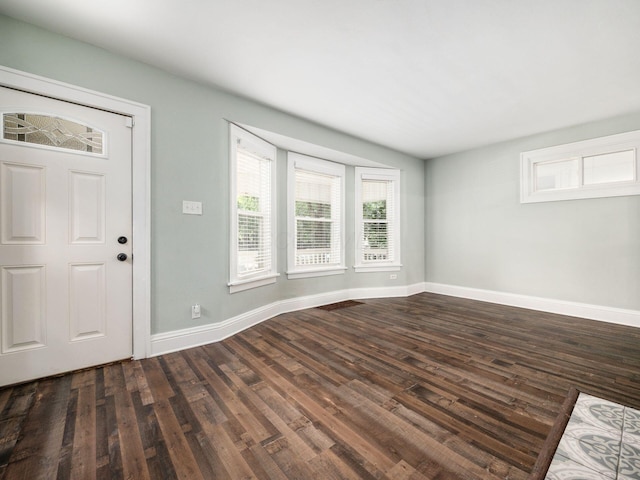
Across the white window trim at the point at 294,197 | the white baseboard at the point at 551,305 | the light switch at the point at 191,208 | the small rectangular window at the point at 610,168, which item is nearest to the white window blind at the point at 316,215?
the white window trim at the point at 294,197

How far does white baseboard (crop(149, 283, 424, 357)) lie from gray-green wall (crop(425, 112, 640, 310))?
46.2 inches

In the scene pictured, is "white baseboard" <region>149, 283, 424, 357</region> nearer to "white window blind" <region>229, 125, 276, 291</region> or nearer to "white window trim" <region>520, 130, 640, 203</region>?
"white window blind" <region>229, 125, 276, 291</region>

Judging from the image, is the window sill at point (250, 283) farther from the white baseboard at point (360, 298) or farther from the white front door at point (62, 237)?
the white front door at point (62, 237)

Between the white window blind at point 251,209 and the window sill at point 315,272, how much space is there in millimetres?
367

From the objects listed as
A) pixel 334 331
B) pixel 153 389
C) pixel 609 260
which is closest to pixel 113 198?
pixel 153 389

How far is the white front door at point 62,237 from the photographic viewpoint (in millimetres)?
2064

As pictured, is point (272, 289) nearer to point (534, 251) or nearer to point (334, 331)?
point (334, 331)

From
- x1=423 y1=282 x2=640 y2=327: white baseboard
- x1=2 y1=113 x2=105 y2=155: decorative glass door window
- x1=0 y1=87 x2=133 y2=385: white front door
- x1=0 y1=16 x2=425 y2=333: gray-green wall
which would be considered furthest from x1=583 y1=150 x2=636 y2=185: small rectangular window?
x1=2 y1=113 x2=105 y2=155: decorative glass door window

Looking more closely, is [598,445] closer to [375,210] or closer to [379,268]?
[379,268]

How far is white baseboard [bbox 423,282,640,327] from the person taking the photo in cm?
362

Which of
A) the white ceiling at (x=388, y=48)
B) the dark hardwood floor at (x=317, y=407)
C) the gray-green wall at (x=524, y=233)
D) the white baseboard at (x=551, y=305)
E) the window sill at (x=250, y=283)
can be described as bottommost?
the dark hardwood floor at (x=317, y=407)

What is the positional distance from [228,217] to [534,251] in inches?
183

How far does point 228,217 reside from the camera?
10.3ft

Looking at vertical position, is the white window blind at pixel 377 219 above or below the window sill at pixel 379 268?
above
